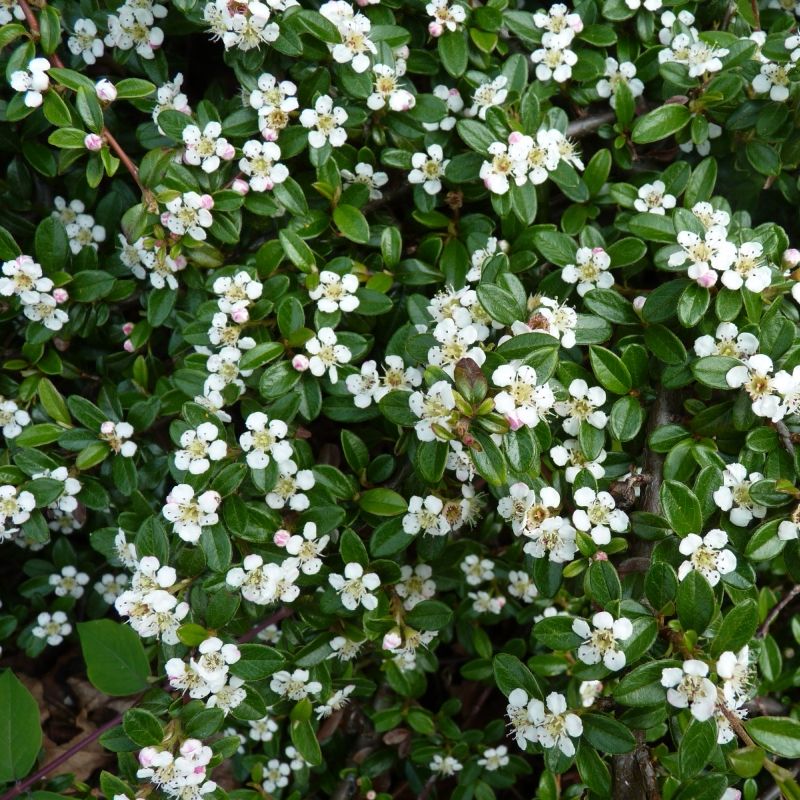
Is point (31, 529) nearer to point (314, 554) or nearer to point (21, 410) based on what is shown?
point (21, 410)

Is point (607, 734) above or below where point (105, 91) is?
below

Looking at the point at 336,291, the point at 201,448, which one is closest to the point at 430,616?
the point at 201,448

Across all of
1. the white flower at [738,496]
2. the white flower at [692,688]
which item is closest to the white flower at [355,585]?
the white flower at [692,688]

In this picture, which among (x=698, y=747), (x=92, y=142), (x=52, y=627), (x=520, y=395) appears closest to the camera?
(x=698, y=747)

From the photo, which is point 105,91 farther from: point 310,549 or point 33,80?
point 310,549

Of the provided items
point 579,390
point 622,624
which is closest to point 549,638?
point 622,624

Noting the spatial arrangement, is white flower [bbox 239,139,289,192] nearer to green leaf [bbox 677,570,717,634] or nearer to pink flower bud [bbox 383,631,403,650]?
pink flower bud [bbox 383,631,403,650]
